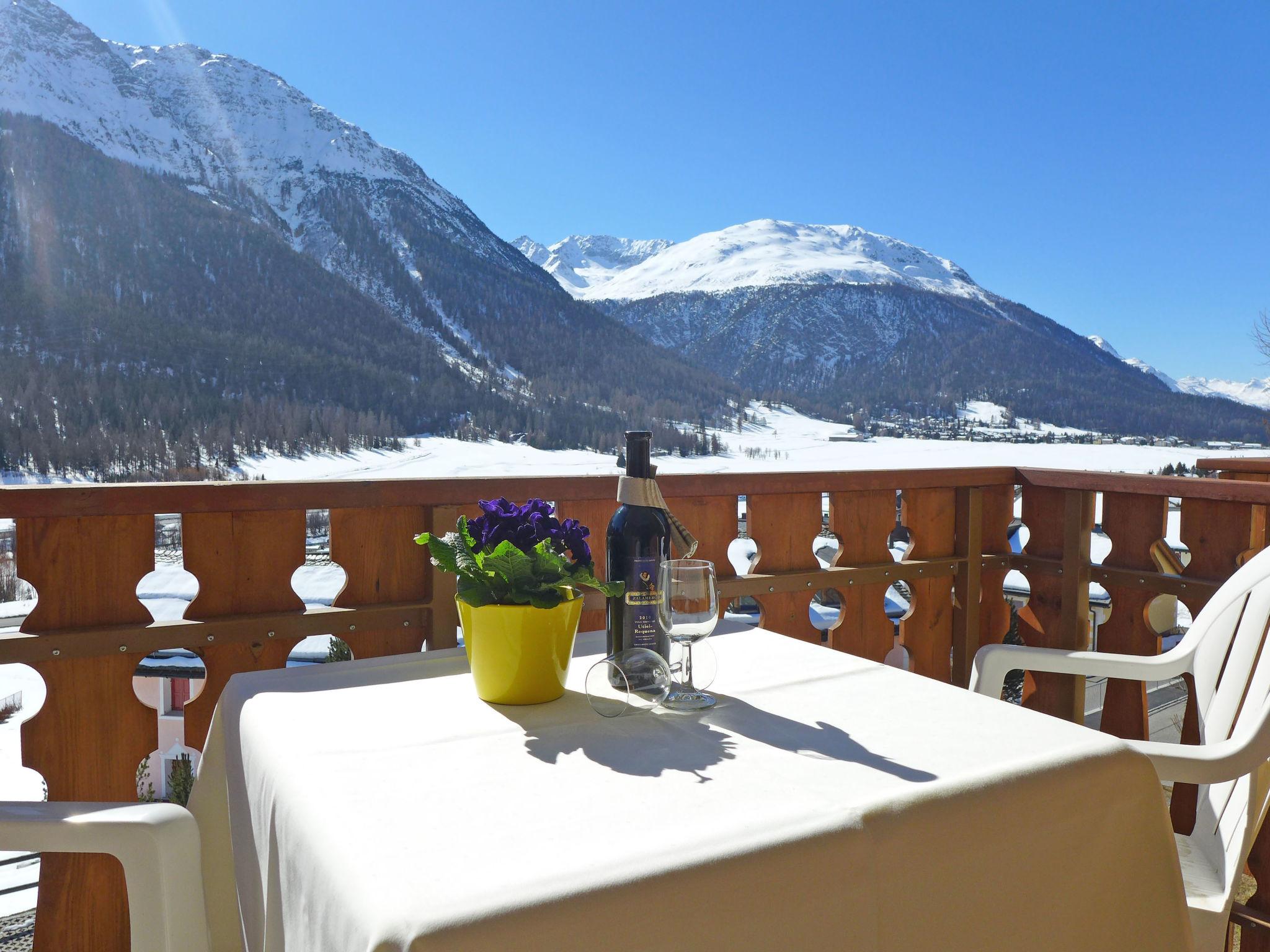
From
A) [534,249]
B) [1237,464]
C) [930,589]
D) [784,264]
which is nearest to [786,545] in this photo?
[930,589]

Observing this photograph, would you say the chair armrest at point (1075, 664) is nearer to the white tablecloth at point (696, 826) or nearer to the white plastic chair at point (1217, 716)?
the white plastic chair at point (1217, 716)

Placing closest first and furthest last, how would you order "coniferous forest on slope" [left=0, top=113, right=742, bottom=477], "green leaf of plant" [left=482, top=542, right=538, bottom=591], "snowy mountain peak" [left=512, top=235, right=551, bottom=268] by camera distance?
"green leaf of plant" [left=482, top=542, right=538, bottom=591] < "coniferous forest on slope" [left=0, top=113, right=742, bottom=477] < "snowy mountain peak" [left=512, top=235, right=551, bottom=268]

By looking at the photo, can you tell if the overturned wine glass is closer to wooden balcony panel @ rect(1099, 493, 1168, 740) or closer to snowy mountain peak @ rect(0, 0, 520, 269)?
wooden balcony panel @ rect(1099, 493, 1168, 740)

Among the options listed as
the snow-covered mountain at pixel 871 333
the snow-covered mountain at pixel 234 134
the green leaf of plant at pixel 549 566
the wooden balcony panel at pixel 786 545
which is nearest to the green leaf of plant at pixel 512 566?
the green leaf of plant at pixel 549 566

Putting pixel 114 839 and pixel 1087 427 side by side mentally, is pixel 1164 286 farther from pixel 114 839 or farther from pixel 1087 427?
pixel 114 839

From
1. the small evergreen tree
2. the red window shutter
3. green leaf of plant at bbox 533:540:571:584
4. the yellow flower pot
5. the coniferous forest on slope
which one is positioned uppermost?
the coniferous forest on slope

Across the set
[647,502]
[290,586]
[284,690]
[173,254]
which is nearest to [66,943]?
[290,586]

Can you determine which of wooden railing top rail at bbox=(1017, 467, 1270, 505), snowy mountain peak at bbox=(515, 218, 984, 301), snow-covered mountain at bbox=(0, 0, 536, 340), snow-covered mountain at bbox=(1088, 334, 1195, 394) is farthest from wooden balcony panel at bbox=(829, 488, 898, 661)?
snowy mountain peak at bbox=(515, 218, 984, 301)
